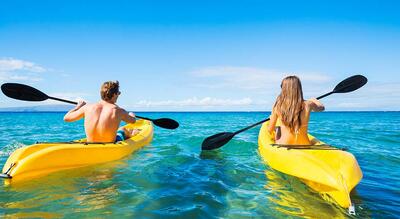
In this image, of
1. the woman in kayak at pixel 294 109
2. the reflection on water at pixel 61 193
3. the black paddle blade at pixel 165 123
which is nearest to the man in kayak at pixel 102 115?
the reflection on water at pixel 61 193

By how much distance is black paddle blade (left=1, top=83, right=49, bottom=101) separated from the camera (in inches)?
247

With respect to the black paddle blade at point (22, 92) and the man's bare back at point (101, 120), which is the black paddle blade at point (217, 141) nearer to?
the man's bare back at point (101, 120)

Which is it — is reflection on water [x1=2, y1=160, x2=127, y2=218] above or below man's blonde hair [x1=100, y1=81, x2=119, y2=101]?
below

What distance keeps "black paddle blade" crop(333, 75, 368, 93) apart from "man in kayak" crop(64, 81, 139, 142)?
4.53 meters

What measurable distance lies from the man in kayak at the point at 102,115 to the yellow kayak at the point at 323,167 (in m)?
2.87

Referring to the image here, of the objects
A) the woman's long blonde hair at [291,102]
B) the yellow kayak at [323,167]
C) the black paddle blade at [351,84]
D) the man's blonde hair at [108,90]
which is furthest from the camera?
the black paddle blade at [351,84]

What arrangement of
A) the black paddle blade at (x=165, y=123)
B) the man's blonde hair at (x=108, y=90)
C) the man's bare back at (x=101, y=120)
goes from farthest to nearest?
the black paddle blade at (x=165, y=123) → the man's blonde hair at (x=108, y=90) → the man's bare back at (x=101, y=120)

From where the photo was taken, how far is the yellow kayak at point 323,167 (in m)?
3.62

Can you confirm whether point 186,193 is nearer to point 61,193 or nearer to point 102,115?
point 61,193

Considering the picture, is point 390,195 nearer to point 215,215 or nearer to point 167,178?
point 215,215

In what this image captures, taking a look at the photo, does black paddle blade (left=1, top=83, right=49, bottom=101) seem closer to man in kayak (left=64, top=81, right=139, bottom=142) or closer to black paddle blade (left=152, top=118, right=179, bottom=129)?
man in kayak (left=64, top=81, right=139, bottom=142)

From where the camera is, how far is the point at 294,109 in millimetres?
4668

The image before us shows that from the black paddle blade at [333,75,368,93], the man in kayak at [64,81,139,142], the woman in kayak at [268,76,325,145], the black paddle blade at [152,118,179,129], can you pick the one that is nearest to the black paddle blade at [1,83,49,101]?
the man in kayak at [64,81,139,142]

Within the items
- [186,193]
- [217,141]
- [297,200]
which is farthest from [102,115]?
[297,200]
